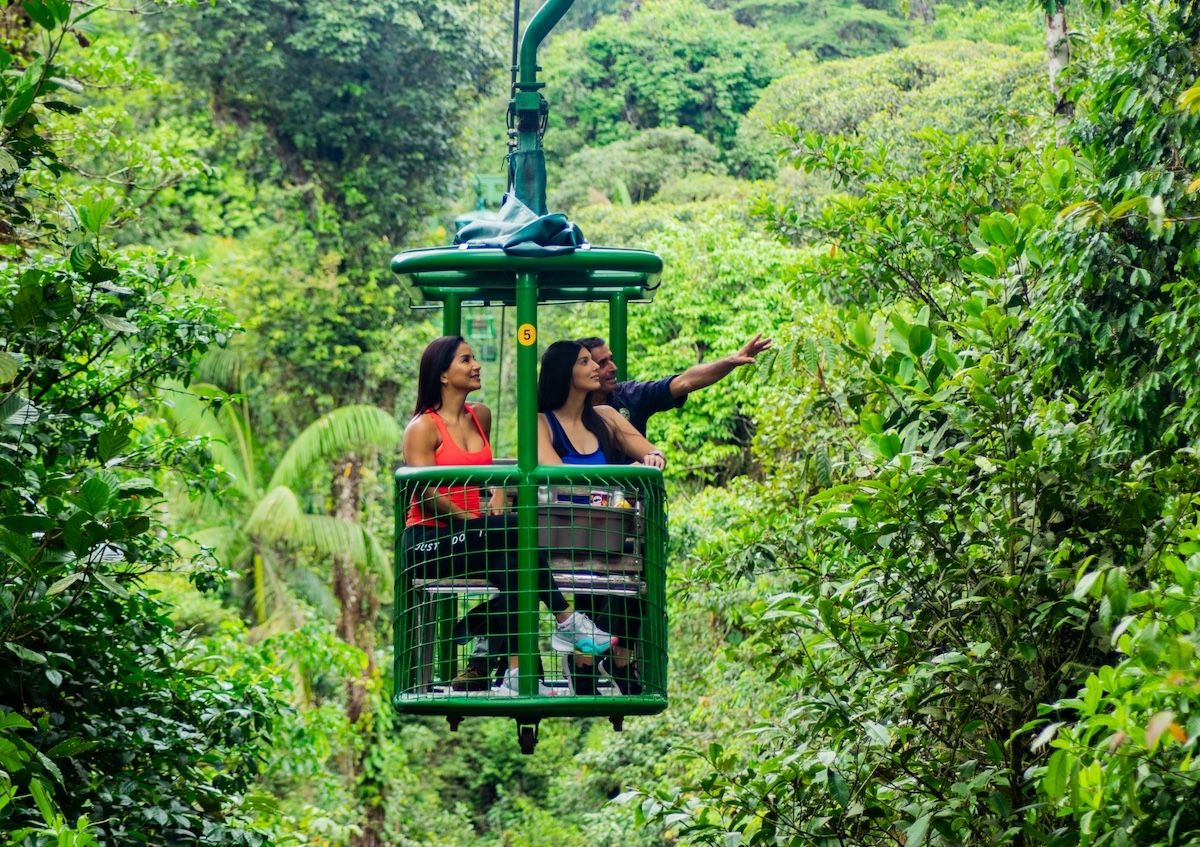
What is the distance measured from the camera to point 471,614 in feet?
17.4

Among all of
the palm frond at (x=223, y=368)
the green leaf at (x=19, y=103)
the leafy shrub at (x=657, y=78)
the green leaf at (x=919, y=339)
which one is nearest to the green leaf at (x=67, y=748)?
the green leaf at (x=19, y=103)

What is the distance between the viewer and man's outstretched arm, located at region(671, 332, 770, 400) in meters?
5.60

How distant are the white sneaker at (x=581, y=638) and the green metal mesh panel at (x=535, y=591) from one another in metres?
0.02

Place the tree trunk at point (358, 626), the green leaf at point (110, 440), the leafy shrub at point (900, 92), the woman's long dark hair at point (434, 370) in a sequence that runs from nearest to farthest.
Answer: the green leaf at point (110, 440) < the woman's long dark hair at point (434, 370) < the tree trunk at point (358, 626) < the leafy shrub at point (900, 92)

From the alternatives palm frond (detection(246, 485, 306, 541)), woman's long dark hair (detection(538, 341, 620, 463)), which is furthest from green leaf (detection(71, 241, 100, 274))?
palm frond (detection(246, 485, 306, 541))

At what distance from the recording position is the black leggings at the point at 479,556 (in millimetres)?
5188

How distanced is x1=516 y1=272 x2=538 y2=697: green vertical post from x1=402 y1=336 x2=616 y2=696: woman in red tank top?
37 mm

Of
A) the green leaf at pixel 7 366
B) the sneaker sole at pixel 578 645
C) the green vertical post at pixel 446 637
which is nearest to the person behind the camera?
the green leaf at pixel 7 366

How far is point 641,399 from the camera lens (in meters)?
6.07

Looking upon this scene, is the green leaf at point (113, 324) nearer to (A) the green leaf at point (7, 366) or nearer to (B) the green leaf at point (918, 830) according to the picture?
(A) the green leaf at point (7, 366)

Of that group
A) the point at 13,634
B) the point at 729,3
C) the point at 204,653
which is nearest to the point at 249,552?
the point at 204,653

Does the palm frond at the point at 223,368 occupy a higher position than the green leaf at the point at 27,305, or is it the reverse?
the palm frond at the point at 223,368

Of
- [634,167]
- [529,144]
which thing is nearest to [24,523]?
[529,144]

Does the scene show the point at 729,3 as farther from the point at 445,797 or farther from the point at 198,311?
the point at 198,311
